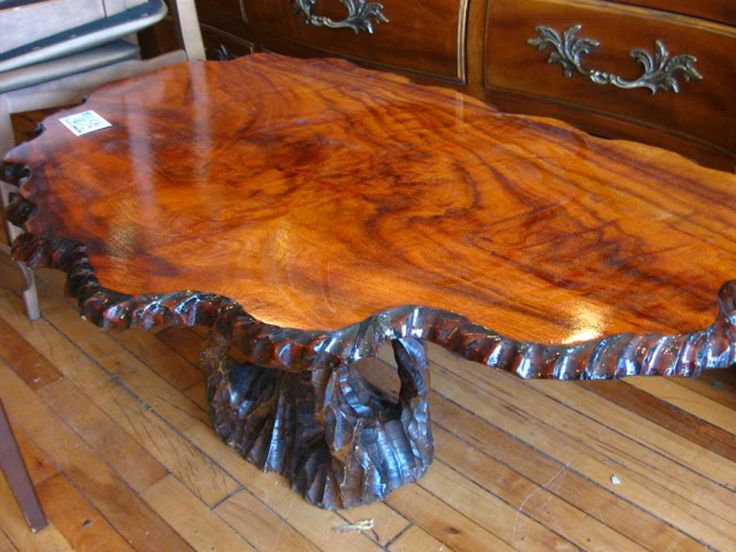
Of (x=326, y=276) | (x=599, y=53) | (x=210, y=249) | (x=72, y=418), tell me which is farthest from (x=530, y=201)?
(x=72, y=418)

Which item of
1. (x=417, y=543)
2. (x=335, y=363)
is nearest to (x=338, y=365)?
(x=335, y=363)

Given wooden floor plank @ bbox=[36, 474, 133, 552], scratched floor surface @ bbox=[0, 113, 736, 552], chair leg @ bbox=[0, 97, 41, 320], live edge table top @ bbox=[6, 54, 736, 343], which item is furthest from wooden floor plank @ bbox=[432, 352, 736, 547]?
chair leg @ bbox=[0, 97, 41, 320]

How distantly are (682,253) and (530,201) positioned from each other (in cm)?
21

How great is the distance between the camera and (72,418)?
157cm

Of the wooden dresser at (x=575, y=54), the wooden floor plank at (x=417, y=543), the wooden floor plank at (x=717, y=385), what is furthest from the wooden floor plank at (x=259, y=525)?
the wooden dresser at (x=575, y=54)

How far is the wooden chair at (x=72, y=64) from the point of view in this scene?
5.37 feet

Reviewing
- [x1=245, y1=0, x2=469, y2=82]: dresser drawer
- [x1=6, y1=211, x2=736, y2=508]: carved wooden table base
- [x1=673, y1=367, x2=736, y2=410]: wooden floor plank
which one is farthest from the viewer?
[x1=245, y1=0, x2=469, y2=82]: dresser drawer

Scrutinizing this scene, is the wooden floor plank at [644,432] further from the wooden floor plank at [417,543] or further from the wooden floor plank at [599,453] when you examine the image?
the wooden floor plank at [417,543]

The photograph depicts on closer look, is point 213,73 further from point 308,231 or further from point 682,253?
point 682,253

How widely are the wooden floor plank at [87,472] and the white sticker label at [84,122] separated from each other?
57cm

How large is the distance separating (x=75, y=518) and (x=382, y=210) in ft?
2.48

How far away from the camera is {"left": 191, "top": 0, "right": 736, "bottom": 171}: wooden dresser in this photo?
4.96 feet

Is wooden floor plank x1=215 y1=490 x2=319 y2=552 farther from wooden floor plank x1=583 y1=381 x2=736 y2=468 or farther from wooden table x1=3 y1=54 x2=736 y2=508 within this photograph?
wooden floor plank x1=583 y1=381 x2=736 y2=468

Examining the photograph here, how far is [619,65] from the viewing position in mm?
1618
